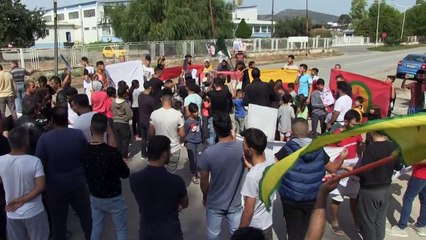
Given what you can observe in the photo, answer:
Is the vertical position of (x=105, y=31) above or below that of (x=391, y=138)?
above

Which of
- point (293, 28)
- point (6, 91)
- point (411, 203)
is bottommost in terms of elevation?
point (411, 203)

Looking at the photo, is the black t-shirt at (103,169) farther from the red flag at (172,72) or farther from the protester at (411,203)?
the red flag at (172,72)

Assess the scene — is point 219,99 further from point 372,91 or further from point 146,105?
point 372,91

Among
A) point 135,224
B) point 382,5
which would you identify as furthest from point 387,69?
point 382,5

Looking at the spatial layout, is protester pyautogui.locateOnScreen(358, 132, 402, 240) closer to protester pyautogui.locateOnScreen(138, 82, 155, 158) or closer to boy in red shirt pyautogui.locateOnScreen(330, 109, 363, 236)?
boy in red shirt pyautogui.locateOnScreen(330, 109, 363, 236)

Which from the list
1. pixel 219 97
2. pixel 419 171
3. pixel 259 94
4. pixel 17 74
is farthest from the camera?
pixel 17 74

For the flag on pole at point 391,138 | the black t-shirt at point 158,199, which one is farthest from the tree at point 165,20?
the flag on pole at point 391,138

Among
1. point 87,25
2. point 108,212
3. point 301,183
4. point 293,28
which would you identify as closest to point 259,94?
point 301,183

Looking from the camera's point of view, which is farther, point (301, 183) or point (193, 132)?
point (193, 132)

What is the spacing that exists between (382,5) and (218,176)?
91722mm

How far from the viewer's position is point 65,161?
4.23m

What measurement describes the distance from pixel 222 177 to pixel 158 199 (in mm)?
760

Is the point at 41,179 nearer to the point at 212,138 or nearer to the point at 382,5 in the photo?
the point at 212,138

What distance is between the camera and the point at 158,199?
3299 millimetres
